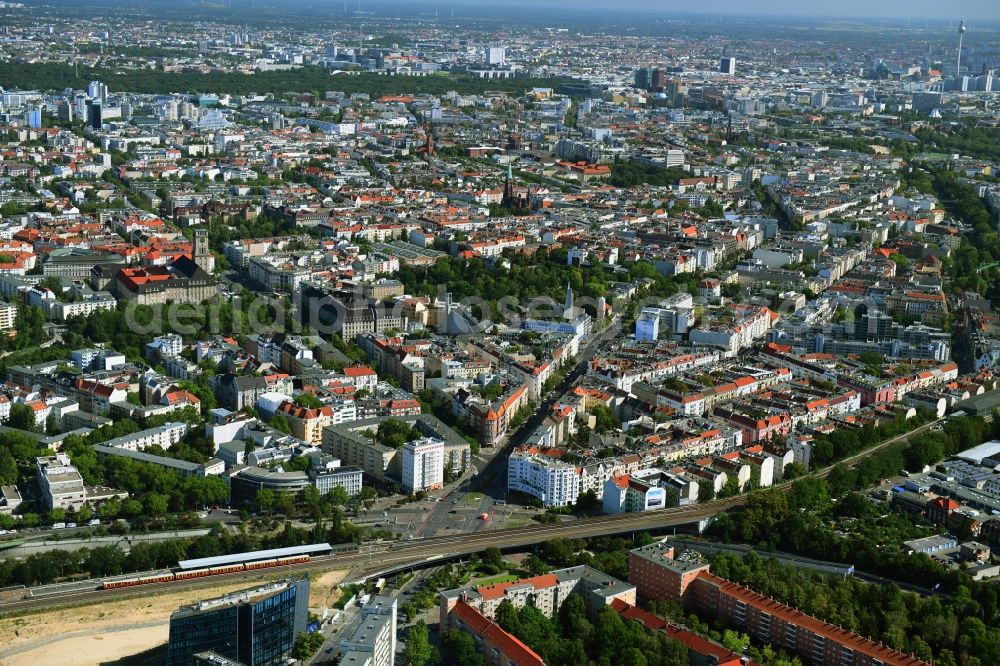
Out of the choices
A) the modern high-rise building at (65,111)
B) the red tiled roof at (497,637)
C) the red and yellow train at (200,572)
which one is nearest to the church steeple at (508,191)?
the modern high-rise building at (65,111)

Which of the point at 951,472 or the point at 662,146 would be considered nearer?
the point at 951,472

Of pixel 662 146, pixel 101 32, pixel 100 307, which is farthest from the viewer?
pixel 101 32

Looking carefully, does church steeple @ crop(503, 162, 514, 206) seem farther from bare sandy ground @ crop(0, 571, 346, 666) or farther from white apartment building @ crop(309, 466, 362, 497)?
bare sandy ground @ crop(0, 571, 346, 666)

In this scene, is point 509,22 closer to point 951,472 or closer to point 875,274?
point 875,274

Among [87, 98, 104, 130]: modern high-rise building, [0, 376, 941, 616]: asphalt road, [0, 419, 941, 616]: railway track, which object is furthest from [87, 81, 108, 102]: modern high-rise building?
[0, 419, 941, 616]: railway track

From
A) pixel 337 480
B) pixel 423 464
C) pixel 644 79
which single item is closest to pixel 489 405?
pixel 423 464

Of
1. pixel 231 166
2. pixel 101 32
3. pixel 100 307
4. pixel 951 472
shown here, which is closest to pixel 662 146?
pixel 231 166

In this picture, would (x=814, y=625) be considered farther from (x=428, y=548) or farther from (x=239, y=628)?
(x=239, y=628)
